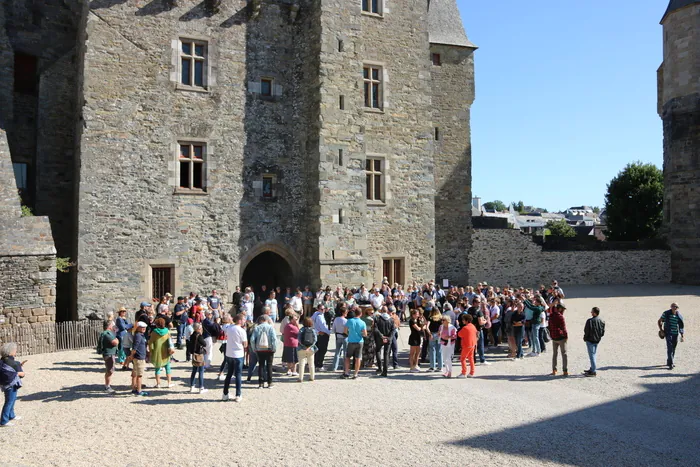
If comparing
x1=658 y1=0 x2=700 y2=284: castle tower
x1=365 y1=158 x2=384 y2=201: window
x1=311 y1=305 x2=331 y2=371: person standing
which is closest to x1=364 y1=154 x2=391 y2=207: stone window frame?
Result: x1=365 y1=158 x2=384 y2=201: window

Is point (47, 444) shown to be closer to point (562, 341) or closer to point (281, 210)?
point (562, 341)

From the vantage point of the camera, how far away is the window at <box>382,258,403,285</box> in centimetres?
2122

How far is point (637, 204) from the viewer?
39969 mm

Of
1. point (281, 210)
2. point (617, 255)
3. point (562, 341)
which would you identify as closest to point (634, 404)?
point (562, 341)

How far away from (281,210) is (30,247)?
786 centimetres

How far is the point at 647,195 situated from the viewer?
39531mm

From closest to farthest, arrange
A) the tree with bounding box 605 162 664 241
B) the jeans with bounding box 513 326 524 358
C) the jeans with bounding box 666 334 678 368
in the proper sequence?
the jeans with bounding box 666 334 678 368, the jeans with bounding box 513 326 524 358, the tree with bounding box 605 162 664 241

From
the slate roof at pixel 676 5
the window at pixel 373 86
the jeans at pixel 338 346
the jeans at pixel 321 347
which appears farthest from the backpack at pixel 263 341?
the slate roof at pixel 676 5

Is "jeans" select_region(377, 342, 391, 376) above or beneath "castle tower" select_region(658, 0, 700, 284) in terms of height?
beneath

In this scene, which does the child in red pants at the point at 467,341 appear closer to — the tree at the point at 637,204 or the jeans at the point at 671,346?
the jeans at the point at 671,346

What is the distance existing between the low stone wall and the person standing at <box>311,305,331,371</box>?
18.1 meters

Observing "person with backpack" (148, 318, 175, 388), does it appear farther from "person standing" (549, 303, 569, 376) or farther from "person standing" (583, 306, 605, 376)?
"person standing" (583, 306, 605, 376)

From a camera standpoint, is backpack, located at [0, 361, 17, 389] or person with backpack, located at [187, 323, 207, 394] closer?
backpack, located at [0, 361, 17, 389]

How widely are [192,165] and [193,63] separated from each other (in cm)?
321
